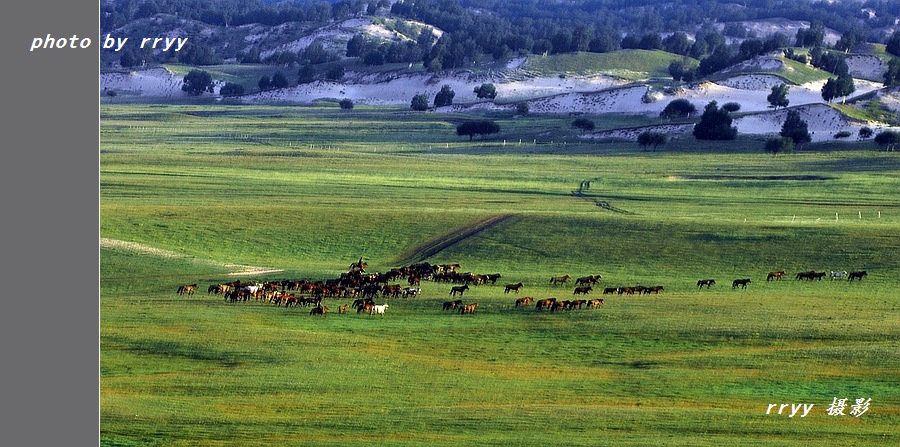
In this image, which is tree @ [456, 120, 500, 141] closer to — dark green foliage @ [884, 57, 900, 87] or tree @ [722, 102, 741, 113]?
tree @ [722, 102, 741, 113]

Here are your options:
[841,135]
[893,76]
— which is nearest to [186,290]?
[841,135]

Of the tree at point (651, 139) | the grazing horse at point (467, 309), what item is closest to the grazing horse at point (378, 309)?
the grazing horse at point (467, 309)

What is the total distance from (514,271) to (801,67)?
435 ft

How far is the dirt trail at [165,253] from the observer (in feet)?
187

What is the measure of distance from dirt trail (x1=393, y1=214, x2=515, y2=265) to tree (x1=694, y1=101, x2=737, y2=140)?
62938 mm

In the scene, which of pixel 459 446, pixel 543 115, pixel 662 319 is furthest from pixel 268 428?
pixel 543 115

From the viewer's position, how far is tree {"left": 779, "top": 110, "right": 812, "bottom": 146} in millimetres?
125812

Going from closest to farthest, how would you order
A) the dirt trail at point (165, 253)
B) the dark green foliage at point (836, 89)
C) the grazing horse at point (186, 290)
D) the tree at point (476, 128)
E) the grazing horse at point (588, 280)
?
1. the grazing horse at point (186, 290)
2. the grazing horse at point (588, 280)
3. the dirt trail at point (165, 253)
4. the tree at point (476, 128)
5. the dark green foliage at point (836, 89)

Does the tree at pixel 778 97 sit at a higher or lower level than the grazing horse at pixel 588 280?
lower

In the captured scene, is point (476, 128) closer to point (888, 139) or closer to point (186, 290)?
point (888, 139)

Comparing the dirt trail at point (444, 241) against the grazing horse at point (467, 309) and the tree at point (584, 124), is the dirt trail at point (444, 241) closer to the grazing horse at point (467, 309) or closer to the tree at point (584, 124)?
the grazing horse at point (467, 309)

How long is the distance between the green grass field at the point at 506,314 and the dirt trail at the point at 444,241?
1.67 ft

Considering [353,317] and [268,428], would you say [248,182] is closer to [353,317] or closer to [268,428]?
[353,317]

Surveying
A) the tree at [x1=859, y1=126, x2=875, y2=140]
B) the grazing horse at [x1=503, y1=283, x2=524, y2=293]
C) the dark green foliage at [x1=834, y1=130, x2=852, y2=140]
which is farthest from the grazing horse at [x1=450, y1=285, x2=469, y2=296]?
the tree at [x1=859, y1=126, x2=875, y2=140]
